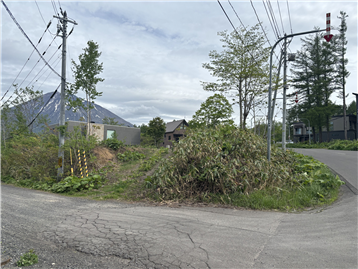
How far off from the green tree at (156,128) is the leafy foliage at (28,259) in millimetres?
39332

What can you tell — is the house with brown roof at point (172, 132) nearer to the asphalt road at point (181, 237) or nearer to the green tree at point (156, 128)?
the green tree at point (156, 128)

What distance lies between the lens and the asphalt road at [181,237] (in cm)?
359

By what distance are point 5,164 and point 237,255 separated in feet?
55.5

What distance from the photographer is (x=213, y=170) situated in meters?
8.07

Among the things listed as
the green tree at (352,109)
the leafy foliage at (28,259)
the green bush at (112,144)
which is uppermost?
the green tree at (352,109)

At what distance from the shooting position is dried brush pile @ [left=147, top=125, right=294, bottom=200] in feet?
26.2

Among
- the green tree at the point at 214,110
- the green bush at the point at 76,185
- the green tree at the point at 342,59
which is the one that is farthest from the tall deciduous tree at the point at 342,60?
the green bush at the point at 76,185

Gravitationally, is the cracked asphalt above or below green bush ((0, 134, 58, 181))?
below

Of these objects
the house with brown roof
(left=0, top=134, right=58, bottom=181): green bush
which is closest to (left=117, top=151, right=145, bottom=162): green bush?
(left=0, top=134, right=58, bottom=181): green bush

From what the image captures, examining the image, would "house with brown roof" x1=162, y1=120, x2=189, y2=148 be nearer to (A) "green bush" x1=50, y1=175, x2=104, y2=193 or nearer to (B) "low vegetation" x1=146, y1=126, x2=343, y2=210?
(A) "green bush" x1=50, y1=175, x2=104, y2=193

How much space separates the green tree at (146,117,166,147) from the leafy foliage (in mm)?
39332

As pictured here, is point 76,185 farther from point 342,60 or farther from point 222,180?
point 342,60

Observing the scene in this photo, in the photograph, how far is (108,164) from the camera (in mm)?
14906

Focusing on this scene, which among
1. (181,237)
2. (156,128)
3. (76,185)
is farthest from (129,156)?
(156,128)
